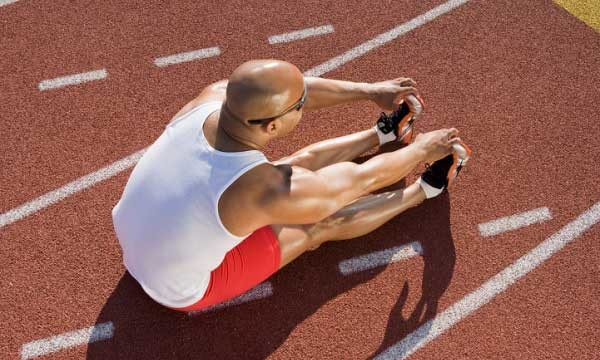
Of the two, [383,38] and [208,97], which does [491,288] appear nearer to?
[208,97]

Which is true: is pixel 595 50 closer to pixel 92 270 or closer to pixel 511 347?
pixel 511 347

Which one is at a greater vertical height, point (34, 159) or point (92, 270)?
point (34, 159)

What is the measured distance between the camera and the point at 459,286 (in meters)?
4.16

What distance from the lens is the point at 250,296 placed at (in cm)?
406

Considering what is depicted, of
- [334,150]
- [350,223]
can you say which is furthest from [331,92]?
[350,223]

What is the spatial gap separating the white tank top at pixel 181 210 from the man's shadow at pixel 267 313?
47 centimetres

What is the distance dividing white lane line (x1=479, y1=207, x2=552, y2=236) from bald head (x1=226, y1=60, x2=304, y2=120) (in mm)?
2106

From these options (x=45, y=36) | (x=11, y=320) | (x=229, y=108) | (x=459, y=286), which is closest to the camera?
(x=229, y=108)

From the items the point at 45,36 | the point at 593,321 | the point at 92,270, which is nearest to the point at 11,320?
the point at 92,270

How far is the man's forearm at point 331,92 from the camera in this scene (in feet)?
13.9

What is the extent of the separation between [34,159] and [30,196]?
0.34 m

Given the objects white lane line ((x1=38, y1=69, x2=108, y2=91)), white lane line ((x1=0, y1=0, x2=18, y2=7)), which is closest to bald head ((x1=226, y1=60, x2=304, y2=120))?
white lane line ((x1=38, y1=69, x2=108, y2=91))

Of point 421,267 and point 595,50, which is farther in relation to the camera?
point 595,50

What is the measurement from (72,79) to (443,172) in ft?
10.1
